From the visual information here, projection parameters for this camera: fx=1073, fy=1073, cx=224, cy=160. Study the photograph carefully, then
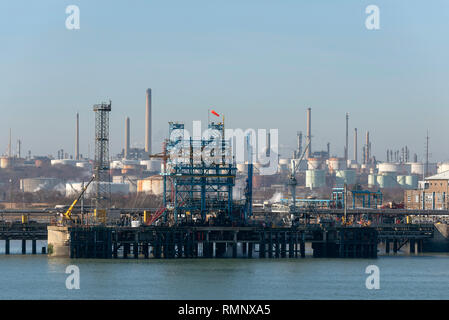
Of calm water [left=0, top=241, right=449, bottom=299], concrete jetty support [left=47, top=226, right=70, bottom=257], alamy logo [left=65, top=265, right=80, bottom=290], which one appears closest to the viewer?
calm water [left=0, top=241, right=449, bottom=299]

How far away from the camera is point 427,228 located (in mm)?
113000

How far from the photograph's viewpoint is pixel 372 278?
79.6m

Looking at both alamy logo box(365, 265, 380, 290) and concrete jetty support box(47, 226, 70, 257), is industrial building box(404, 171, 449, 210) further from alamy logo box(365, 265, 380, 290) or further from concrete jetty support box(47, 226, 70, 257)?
concrete jetty support box(47, 226, 70, 257)

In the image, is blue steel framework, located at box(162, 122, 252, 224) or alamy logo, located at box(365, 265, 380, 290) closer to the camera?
alamy logo, located at box(365, 265, 380, 290)

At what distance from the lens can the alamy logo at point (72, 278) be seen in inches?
2918

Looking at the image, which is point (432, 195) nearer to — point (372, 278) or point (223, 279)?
point (372, 278)

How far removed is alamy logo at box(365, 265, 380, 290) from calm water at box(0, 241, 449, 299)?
1.41ft

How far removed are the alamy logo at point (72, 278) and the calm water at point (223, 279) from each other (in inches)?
17.2

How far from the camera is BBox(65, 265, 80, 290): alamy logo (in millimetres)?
74125

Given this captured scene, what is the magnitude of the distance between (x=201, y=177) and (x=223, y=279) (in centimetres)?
1984

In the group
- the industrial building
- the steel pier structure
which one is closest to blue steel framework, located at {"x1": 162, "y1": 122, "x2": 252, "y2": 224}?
the steel pier structure
